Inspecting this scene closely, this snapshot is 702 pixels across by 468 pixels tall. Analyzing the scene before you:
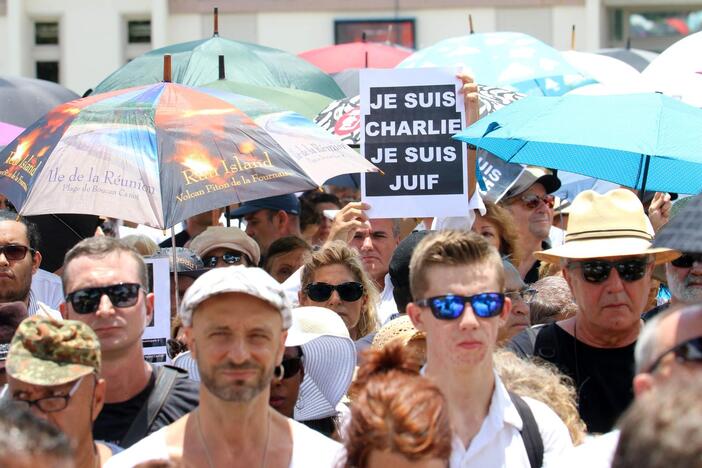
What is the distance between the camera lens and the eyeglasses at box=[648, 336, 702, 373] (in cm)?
319

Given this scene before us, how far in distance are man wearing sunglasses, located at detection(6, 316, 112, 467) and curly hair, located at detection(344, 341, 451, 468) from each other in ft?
2.73

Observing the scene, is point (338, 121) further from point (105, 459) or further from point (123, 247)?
point (105, 459)

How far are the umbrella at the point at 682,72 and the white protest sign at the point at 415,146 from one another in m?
1.80

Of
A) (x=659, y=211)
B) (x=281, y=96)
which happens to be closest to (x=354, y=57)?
(x=281, y=96)

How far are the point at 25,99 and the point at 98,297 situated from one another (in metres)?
5.38

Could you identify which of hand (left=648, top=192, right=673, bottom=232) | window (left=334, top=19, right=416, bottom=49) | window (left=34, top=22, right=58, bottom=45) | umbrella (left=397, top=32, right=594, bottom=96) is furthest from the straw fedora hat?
window (left=34, top=22, right=58, bottom=45)

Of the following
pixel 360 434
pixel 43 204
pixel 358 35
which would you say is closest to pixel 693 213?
pixel 360 434

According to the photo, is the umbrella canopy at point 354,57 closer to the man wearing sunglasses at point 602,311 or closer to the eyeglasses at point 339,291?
the eyeglasses at point 339,291

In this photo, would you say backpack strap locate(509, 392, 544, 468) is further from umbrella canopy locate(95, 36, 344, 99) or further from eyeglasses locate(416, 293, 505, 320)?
umbrella canopy locate(95, 36, 344, 99)

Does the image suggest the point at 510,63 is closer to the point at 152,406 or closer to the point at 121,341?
the point at 121,341

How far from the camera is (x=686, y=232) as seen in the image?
11.8 feet

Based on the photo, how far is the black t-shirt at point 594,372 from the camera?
16.6 feet

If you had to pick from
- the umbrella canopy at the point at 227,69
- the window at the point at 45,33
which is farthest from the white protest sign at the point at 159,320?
the window at the point at 45,33

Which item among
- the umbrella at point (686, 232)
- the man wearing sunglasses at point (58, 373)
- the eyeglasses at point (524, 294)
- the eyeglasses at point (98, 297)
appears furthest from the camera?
the eyeglasses at point (524, 294)
